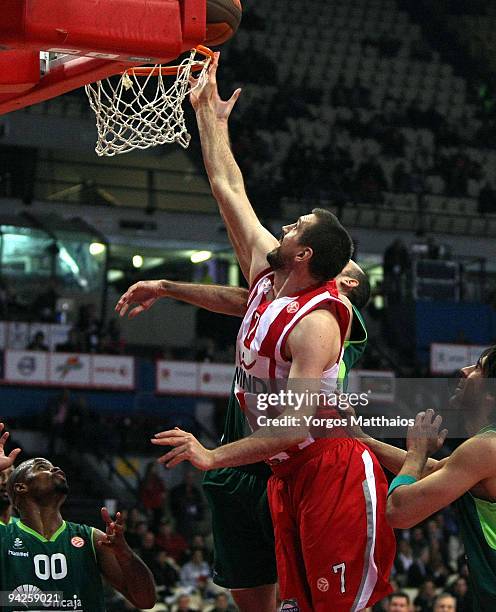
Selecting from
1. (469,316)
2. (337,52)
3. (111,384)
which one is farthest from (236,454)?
(337,52)

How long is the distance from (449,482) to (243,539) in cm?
122

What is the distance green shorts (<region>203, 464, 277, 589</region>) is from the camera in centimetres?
462

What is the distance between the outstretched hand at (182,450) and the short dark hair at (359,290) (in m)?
1.33

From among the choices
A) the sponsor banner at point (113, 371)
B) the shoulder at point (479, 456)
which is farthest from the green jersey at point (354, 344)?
the sponsor banner at point (113, 371)

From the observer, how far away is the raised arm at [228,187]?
4688 mm

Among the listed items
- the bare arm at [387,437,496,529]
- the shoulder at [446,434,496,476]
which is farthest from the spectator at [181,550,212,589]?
the shoulder at [446,434,496,476]

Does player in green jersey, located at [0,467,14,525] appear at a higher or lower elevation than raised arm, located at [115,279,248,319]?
lower

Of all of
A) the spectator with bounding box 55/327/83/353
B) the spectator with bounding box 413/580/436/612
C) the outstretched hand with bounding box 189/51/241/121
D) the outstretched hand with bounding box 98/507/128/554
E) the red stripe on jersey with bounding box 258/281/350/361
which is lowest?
the spectator with bounding box 413/580/436/612

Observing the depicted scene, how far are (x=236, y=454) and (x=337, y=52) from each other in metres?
21.4

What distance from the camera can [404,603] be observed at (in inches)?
365

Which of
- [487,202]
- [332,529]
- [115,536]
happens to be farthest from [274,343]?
[487,202]

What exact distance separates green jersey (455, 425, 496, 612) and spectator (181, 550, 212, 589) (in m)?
8.60

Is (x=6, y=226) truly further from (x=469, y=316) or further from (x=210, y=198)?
(x=469, y=316)

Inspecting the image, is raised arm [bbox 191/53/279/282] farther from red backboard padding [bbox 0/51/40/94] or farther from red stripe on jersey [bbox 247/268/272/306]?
red backboard padding [bbox 0/51/40/94]
